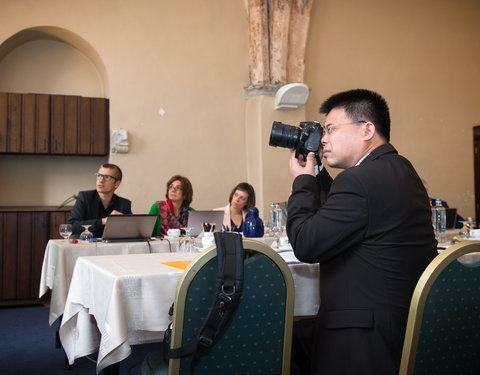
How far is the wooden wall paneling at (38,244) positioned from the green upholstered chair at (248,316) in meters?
4.41

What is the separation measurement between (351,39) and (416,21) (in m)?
1.20

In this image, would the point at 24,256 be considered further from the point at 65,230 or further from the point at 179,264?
the point at 179,264

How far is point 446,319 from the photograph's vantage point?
1626 millimetres

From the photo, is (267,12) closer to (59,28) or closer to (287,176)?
(287,176)

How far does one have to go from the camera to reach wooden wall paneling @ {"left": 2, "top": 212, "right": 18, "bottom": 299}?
5391 mm

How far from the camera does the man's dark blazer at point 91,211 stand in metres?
4.09

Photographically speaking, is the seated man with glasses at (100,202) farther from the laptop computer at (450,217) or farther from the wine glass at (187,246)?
the laptop computer at (450,217)

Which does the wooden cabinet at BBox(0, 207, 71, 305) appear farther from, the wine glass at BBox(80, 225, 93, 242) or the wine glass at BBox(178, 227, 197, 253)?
the wine glass at BBox(178, 227, 197, 253)

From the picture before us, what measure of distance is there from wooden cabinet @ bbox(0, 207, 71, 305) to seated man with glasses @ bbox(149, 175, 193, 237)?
61.6 inches

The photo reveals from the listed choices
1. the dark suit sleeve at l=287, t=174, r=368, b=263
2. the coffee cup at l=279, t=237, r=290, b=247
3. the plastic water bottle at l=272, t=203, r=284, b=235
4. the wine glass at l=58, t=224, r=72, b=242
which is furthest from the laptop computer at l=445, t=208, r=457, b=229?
the dark suit sleeve at l=287, t=174, r=368, b=263

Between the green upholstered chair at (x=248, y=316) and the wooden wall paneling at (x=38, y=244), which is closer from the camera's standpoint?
the green upholstered chair at (x=248, y=316)

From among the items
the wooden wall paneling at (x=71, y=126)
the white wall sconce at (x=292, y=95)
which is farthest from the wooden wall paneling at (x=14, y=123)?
the white wall sconce at (x=292, y=95)

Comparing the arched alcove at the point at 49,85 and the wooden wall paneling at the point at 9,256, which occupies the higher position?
the arched alcove at the point at 49,85

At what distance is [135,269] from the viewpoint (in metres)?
2.11
